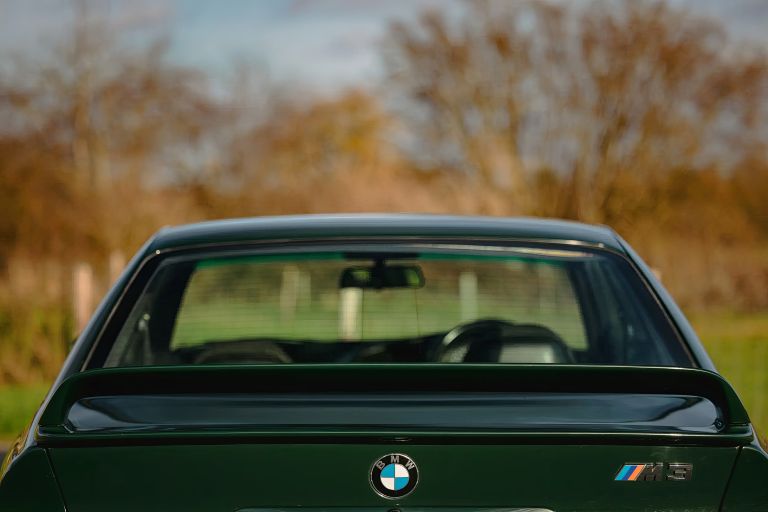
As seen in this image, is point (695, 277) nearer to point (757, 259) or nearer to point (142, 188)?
point (757, 259)

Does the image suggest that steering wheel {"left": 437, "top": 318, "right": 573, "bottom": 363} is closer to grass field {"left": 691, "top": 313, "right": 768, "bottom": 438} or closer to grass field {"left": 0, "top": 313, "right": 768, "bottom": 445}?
grass field {"left": 0, "top": 313, "right": 768, "bottom": 445}

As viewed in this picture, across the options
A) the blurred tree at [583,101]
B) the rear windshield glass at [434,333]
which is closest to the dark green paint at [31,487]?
the rear windshield glass at [434,333]

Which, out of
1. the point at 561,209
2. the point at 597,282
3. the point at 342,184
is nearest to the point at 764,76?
the point at 561,209

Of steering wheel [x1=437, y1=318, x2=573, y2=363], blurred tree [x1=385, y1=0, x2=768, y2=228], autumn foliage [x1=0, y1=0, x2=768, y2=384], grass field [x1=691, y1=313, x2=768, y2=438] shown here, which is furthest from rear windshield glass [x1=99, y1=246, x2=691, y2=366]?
blurred tree [x1=385, y1=0, x2=768, y2=228]

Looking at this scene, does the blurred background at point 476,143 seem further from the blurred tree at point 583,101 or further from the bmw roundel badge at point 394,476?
the bmw roundel badge at point 394,476

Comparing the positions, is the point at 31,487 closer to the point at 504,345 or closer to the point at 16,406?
the point at 504,345

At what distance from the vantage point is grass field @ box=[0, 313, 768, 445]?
1041 centimetres

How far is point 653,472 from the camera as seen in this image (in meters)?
2.28

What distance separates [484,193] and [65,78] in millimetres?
11654

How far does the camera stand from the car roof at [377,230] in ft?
10.8


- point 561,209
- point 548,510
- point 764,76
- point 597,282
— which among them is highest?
point 764,76

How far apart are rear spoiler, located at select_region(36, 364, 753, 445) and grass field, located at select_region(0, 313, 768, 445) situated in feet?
21.3

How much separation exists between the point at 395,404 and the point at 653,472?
1.68 ft

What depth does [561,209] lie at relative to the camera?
27.5 metres
